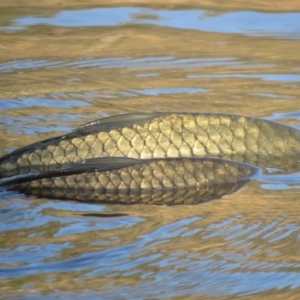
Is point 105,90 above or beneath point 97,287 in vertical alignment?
above

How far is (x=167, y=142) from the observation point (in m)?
3.86

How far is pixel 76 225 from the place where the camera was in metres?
3.13

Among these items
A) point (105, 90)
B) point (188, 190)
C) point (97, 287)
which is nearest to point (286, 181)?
point (188, 190)

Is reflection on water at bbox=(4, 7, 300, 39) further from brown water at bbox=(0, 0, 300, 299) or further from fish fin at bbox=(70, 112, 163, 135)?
fish fin at bbox=(70, 112, 163, 135)

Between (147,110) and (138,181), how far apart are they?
123 centimetres

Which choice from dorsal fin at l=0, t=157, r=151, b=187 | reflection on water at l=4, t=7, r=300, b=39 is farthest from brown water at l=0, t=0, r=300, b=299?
dorsal fin at l=0, t=157, r=151, b=187

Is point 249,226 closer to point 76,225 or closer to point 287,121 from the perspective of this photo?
point 76,225

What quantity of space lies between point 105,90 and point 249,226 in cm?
212

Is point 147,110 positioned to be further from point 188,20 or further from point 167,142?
point 188,20

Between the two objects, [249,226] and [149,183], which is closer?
[249,226]

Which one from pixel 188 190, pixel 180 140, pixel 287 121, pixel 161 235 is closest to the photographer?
pixel 161 235

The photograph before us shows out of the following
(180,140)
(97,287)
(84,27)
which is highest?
(84,27)

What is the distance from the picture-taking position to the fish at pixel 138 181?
3.45 m

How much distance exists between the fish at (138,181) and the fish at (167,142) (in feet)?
0.19
